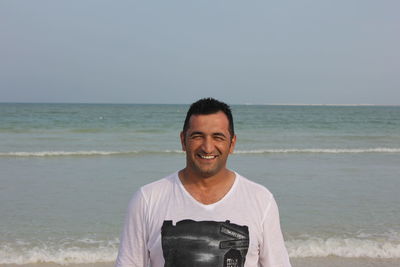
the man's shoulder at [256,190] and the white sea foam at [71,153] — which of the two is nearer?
the man's shoulder at [256,190]

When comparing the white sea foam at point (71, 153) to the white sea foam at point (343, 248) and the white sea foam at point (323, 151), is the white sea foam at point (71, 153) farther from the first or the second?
the white sea foam at point (343, 248)

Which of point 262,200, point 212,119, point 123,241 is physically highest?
point 212,119

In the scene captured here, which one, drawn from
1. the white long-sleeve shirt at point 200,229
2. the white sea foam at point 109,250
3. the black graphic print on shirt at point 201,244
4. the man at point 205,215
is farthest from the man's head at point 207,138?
the white sea foam at point 109,250

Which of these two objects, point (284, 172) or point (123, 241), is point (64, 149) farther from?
point (123, 241)

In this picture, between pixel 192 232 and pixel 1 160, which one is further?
pixel 1 160

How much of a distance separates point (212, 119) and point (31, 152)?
16.2m

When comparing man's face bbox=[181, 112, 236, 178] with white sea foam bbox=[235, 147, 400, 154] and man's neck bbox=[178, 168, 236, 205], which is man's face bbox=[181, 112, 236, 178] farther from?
white sea foam bbox=[235, 147, 400, 154]

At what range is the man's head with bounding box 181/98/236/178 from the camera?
2.18 meters

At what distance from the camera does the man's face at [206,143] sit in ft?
7.16

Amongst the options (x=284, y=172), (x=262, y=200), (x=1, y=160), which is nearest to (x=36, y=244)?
(x=262, y=200)

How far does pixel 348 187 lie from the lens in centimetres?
1038

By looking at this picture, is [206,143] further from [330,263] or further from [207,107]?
[330,263]

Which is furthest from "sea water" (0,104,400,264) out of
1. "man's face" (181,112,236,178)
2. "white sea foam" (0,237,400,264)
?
"man's face" (181,112,236,178)

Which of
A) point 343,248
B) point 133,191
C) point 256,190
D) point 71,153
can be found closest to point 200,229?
point 256,190
